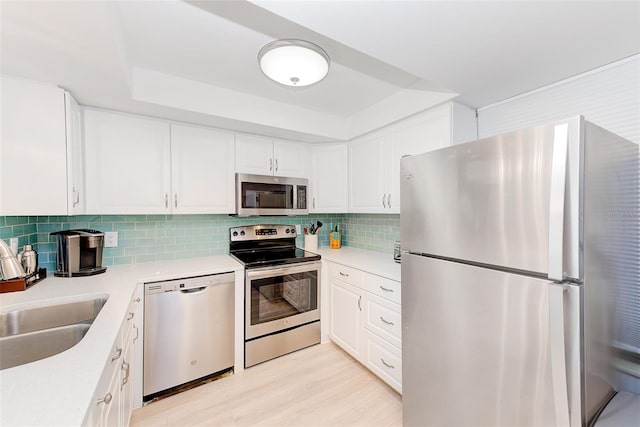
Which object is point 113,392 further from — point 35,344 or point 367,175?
point 367,175

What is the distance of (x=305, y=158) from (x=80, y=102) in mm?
1844

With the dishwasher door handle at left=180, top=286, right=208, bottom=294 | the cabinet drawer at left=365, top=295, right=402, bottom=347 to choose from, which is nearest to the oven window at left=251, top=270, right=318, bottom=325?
the dishwasher door handle at left=180, top=286, right=208, bottom=294

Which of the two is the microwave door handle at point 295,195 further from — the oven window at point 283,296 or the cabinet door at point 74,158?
the cabinet door at point 74,158

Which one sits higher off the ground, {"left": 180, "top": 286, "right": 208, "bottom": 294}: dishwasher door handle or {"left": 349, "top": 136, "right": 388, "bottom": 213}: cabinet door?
{"left": 349, "top": 136, "right": 388, "bottom": 213}: cabinet door

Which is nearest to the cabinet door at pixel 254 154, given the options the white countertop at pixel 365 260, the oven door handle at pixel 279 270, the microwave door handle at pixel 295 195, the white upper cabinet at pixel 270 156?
the white upper cabinet at pixel 270 156

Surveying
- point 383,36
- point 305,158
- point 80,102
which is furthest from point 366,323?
point 80,102

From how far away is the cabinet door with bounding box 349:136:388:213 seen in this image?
249cm

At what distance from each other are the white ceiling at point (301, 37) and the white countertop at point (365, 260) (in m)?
1.25

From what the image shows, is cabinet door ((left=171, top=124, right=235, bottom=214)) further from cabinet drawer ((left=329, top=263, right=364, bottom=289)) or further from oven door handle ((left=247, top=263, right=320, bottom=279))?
cabinet drawer ((left=329, top=263, right=364, bottom=289))

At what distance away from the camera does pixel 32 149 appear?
59.6 inches

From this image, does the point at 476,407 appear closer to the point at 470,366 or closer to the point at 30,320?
the point at 470,366

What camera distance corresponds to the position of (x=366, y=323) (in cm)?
221

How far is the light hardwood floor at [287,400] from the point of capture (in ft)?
5.75

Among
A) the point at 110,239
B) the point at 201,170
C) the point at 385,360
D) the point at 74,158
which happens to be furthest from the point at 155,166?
the point at 385,360
